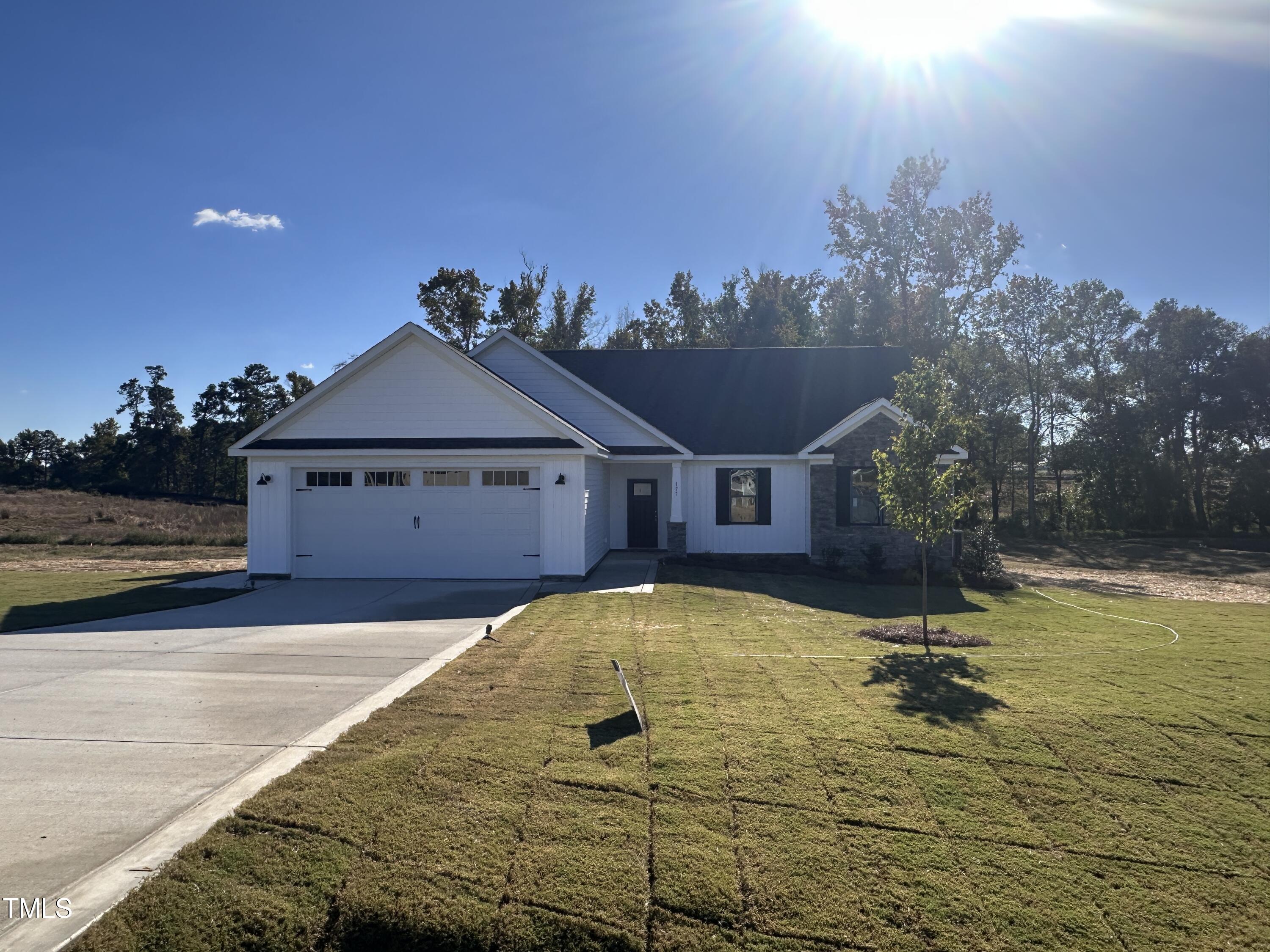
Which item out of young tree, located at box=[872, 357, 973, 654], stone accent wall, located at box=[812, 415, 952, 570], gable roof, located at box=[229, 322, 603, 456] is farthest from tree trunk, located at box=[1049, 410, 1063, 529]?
young tree, located at box=[872, 357, 973, 654]

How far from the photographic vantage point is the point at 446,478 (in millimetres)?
15273

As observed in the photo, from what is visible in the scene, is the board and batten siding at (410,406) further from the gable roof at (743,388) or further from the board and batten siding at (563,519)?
the gable roof at (743,388)

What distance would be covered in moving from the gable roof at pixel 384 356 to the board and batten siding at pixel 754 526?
4700 mm

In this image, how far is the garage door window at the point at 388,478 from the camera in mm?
15305

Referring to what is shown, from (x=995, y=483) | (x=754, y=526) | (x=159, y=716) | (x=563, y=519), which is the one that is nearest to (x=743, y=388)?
(x=754, y=526)

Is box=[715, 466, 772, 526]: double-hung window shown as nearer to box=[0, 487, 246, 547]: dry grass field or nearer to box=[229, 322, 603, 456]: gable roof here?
box=[229, 322, 603, 456]: gable roof

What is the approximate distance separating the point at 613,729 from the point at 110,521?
33.1m

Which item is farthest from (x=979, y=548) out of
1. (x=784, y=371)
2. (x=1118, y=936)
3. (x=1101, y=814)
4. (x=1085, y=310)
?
(x=1085, y=310)

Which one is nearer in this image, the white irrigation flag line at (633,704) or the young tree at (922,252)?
the white irrigation flag line at (633,704)

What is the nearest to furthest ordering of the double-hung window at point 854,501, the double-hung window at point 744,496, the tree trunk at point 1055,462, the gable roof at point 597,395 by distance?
the double-hung window at point 854,501 < the gable roof at point 597,395 < the double-hung window at point 744,496 < the tree trunk at point 1055,462

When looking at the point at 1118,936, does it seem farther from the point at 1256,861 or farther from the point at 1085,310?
the point at 1085,310

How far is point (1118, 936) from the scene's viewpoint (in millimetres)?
3326

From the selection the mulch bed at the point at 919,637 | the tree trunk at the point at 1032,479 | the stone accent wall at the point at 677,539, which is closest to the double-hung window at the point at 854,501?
the stone accent wall at the point at 677,539

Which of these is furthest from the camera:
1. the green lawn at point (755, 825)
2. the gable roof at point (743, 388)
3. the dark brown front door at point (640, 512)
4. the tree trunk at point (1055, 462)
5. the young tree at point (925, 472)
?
the tree trunk at point (1055, 462)
